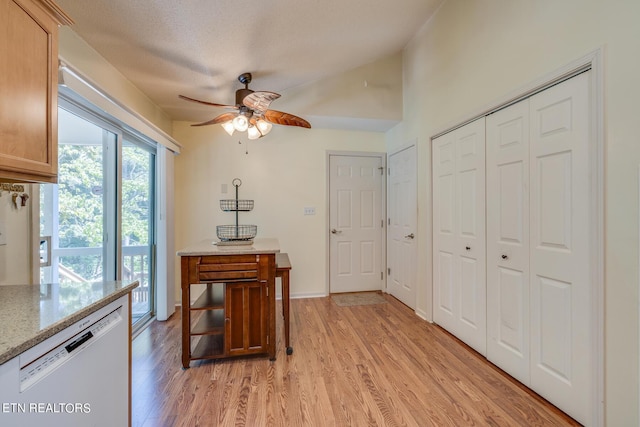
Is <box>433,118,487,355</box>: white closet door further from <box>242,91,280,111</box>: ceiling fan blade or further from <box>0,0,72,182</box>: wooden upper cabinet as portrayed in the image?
<box>0,0,72,182</box>: wooden upper cabinet

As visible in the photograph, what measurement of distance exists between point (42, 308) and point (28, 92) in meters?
0.83

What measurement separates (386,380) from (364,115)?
107 inches

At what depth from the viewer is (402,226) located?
11.1 feet

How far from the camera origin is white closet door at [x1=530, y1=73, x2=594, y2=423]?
1445 mm

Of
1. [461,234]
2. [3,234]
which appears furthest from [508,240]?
[3,234]

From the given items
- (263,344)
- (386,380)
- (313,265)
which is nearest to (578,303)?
(386,380)

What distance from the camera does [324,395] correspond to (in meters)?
1.72

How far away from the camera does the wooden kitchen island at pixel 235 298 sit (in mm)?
1930

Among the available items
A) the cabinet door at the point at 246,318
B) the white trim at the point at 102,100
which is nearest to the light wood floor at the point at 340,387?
the cabinet door at the point at 246,318

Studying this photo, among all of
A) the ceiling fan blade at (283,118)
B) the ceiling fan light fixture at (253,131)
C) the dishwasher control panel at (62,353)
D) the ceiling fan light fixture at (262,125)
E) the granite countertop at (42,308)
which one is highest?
the ceiling fan blade at (283,118)

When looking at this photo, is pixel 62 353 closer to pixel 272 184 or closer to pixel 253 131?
pixel 253 131

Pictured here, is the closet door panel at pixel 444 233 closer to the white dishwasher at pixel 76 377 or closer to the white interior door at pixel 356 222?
the white interior door at pixel 356 222

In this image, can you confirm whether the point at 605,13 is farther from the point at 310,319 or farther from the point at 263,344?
the point at 310,319

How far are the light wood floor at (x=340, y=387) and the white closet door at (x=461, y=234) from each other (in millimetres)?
227
